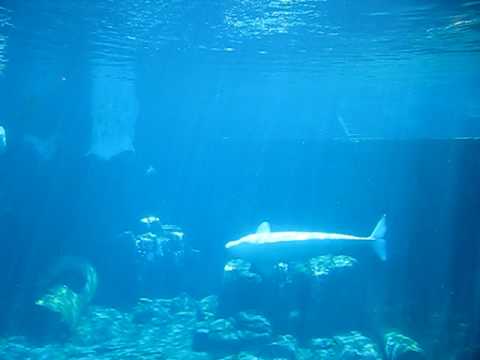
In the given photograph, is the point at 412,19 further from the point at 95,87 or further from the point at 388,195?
the point at 95,87

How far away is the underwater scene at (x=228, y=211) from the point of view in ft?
42.6

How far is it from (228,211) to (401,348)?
10.0 metres

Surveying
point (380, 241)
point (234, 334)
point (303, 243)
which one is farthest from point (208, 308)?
point (380, 241)

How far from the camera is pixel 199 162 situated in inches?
832

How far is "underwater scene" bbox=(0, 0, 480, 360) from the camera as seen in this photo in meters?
13.0

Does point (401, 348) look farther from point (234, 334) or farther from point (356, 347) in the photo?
point (234, 334)

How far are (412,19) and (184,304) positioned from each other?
47.6 ft

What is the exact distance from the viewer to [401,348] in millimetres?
11070

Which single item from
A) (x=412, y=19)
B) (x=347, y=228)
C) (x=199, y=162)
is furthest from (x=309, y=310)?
(x=412, y=19)

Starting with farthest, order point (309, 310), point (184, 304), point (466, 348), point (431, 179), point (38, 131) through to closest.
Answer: point (38, 131) → point (184, 304) → point (431, 179) → point (309, 310) → point (466, 348)

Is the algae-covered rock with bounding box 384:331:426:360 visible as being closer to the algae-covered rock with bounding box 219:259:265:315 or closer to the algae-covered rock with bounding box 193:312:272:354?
the algae-covered rock with bounding box 193:312:272:354

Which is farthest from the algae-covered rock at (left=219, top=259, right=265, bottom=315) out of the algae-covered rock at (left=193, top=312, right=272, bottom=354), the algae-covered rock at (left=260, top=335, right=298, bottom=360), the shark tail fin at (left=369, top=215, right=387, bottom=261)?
the shark tail fin at (left=369, top=215, right=387, bottom=261)

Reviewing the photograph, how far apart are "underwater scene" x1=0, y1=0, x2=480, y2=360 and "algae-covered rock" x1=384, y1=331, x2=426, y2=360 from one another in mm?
54

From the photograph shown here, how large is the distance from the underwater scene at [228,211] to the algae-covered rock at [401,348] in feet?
0.18
